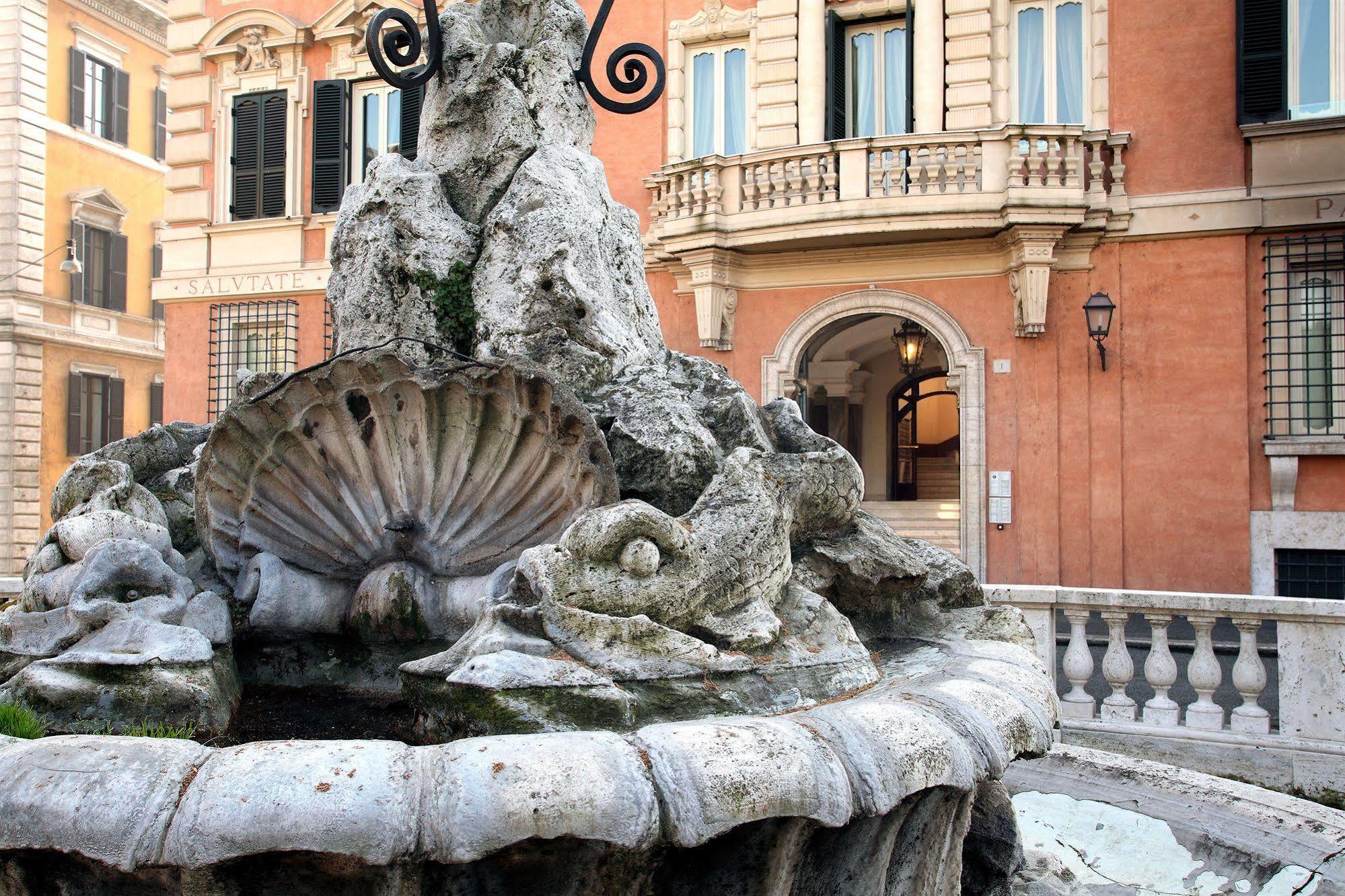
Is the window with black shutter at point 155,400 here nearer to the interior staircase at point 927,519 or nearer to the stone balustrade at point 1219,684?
the interior staircase at point 927,519

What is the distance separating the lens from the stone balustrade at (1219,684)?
5.22m

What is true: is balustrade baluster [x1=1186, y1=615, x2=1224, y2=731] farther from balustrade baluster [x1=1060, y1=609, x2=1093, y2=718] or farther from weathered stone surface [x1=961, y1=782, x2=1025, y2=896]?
weathered stone surface [x1=961, y1=782, x2=1025, y2=896]

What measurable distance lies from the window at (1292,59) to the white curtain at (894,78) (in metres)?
3.88

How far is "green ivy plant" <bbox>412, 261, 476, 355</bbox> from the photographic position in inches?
130

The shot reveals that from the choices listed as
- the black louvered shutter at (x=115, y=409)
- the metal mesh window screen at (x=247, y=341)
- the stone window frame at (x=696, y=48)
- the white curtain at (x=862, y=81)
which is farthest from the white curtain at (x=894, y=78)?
the black louvered shutter at (x=115, y=409)

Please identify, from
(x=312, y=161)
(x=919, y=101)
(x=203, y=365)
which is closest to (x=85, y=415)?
(x=203, y=365)

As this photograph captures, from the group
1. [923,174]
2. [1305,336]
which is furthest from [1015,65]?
[1305,336]

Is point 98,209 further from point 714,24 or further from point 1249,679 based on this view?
point 1249,679

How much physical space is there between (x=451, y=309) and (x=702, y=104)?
1186 centimetres

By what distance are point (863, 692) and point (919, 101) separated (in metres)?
12.1

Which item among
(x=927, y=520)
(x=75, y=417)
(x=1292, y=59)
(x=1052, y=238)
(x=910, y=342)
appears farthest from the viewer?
(x=75, y=417)

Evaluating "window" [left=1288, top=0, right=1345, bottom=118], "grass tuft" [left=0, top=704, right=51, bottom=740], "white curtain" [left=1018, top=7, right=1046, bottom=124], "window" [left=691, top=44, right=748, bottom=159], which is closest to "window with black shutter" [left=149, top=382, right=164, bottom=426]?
"window" [left=691, top=44, right=748, bottom=159]

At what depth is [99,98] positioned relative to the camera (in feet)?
75.6

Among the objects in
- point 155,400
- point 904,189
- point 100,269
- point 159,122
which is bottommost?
point 155,400
